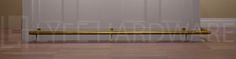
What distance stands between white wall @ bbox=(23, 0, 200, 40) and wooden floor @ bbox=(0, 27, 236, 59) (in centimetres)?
25

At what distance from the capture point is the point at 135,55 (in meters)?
3.20

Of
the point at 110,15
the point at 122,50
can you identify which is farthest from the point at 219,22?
the point at 122,50

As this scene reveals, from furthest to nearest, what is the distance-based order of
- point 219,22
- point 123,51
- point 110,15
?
point 219,22 → point 110,15 → point 123,51

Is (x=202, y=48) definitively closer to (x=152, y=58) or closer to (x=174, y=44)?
(x=174, y=44)

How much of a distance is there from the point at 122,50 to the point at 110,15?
2.29ft

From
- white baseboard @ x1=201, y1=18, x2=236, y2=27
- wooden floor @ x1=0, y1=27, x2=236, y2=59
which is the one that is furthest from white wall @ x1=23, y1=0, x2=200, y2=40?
white baseboard @ x1=201, y1=18, x2=236, y2=27

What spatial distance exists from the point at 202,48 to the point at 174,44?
34 cm

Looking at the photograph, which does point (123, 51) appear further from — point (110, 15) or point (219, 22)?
point (219, 22)

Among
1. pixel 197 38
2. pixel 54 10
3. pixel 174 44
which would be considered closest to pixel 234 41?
pixel 197 38

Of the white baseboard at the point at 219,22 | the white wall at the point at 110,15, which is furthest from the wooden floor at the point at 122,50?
the white baseboard at the point at 219,22

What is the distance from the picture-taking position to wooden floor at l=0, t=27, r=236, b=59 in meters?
3.14

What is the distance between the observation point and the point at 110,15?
4.13m

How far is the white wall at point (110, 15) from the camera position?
408 centimetres

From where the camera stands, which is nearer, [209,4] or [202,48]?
[202,48]
